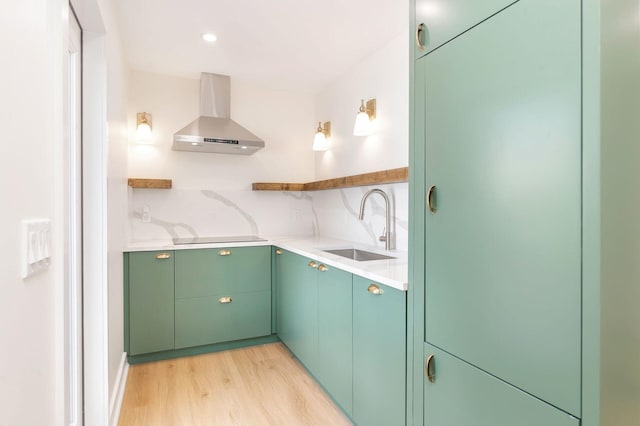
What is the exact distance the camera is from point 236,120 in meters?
3.39

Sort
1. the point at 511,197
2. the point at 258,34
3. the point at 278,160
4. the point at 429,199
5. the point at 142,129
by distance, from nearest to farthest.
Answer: the point at 511,197 < the point at 429,199 < the point at 258,34 < the point at 142,129 < the point at 278,160

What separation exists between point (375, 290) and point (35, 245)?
1.25 metres

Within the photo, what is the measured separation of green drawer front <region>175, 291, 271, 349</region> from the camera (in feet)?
9.01

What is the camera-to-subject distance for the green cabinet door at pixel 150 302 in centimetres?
258

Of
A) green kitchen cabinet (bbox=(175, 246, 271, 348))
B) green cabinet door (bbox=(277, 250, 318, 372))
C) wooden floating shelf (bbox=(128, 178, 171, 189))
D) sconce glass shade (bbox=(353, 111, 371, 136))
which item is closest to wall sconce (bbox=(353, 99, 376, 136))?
sconce glass shade (bbox=(353, 111, 371, 136))

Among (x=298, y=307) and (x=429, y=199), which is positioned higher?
(x=429, y=199)

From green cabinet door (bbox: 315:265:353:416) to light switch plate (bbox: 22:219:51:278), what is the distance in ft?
4.32

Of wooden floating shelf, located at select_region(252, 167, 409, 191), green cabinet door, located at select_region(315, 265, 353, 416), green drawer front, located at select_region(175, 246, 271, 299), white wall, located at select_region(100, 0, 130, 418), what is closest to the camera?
white wall, located at select_region(100, 0, 130, 418)

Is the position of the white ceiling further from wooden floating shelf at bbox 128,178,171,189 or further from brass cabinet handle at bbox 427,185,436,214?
brass cabinet handle at bbox 427,185,436,214

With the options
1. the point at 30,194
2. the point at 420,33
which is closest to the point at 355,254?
the point at 420,33

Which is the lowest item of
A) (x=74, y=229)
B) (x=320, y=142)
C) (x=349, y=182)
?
(x=74, y=229)

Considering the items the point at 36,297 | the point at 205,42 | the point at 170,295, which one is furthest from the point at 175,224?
the point at 36,297

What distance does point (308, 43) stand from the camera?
2510 millimetres

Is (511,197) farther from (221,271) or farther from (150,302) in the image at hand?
(150,302)
